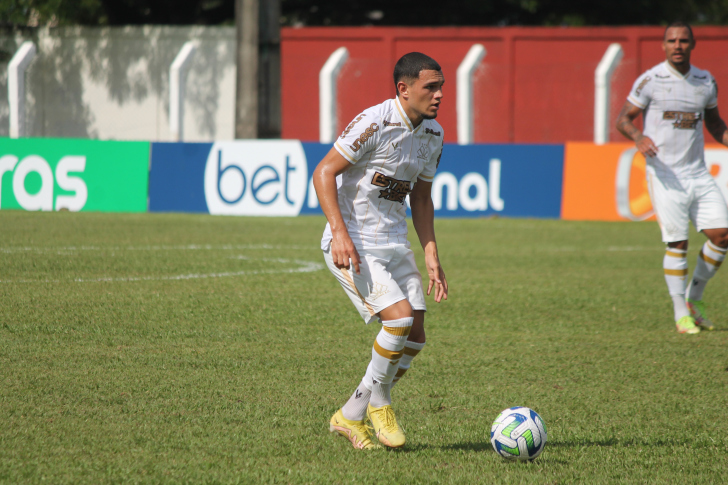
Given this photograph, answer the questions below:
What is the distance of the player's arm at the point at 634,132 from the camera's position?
7145 mm

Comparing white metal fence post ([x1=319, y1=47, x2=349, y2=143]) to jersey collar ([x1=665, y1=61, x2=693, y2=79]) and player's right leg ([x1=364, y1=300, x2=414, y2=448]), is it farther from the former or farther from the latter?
player's right leg ([x1=364, y1=300, x2=414, y2=448])

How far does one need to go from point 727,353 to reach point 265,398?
11.3 feet

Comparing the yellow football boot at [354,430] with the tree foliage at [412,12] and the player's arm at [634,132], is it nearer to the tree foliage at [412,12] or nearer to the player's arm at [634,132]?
the player's arm at [634,132]

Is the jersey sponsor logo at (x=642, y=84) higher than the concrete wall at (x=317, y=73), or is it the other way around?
the concrete wall at (x=317, y=73)

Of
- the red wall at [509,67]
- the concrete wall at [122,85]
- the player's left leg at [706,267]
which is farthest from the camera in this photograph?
the concrete wall at [122,85]

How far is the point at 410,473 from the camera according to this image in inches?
148

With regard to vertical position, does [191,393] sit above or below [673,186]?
below

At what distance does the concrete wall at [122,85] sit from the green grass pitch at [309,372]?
1932cm

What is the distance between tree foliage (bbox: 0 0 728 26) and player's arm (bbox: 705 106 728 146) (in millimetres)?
22351

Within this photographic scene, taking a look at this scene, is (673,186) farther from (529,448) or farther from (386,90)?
(386,90)

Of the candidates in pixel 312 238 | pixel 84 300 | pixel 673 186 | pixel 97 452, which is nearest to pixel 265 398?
pixel 97 452

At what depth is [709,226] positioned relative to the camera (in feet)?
23.5

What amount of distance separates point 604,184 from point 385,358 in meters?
11.7

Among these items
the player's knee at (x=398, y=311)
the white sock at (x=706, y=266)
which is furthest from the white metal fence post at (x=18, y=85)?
the player's knee at (x=398, y=311)
